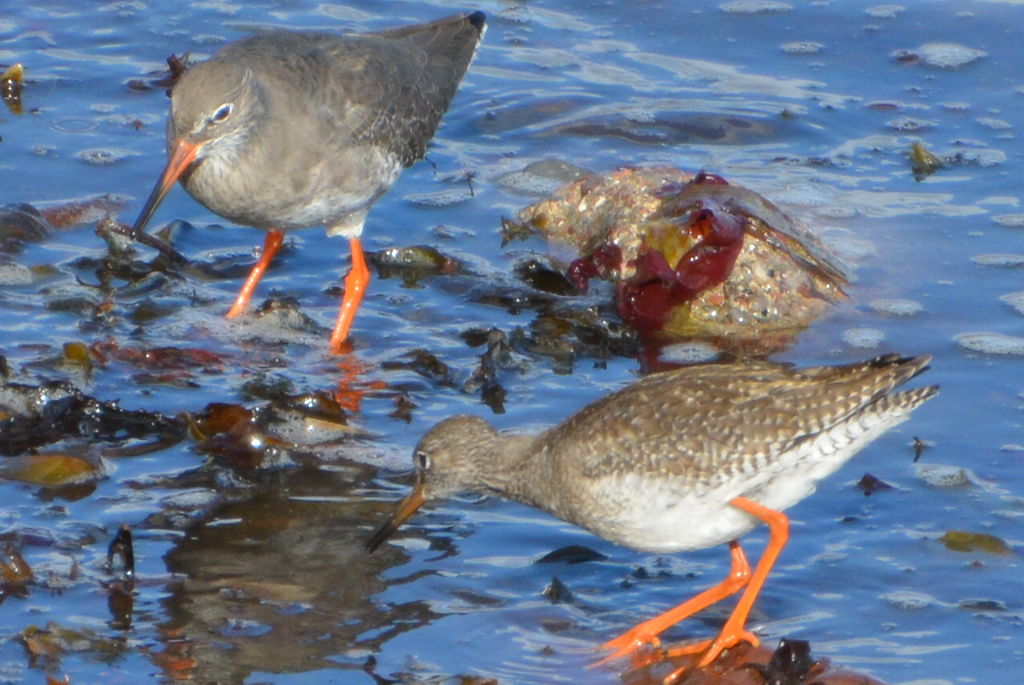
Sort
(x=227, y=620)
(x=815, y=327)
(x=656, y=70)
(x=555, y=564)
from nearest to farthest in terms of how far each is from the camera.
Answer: (x=227, y=620), (x=555, y=564), (x=815, y=327), (x=656, y=70)

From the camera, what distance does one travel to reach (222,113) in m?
7.76

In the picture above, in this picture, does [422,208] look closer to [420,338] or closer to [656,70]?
[420,338]

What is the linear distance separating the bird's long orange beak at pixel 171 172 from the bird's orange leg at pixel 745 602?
3.29 meters

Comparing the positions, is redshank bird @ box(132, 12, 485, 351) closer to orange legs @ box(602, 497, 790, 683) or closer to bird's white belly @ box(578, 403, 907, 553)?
bird's white belly @ box(578, 403, 907, 553)

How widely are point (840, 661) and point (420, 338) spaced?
329 cm

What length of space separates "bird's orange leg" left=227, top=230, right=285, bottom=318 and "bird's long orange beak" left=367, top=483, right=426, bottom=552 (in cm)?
244

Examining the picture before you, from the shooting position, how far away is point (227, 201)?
800 centimetres

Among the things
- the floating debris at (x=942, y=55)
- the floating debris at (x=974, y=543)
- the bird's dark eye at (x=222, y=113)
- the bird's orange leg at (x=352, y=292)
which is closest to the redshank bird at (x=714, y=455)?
the floating debris at (x=974, y=543)

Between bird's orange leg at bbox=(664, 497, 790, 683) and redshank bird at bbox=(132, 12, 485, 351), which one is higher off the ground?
redshank bird at bbox=(132, 12, 485, 351)

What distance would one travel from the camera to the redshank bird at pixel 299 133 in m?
7.75

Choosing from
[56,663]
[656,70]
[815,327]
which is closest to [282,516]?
[56,663]

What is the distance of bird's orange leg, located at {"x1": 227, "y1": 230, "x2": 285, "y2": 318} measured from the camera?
27.3ft

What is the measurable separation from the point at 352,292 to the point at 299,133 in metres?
0.87

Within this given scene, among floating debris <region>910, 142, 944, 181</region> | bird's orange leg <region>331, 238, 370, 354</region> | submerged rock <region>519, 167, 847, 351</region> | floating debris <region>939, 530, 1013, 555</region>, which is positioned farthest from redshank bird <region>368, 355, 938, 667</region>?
floating debris <region>910, 142, 944, 181</region>
